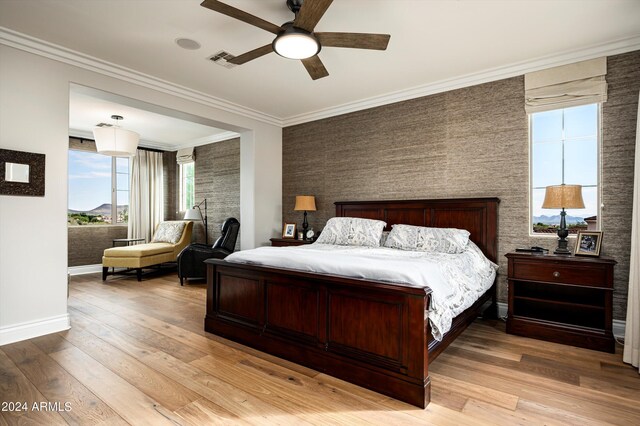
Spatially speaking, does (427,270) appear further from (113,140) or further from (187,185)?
(187,185)

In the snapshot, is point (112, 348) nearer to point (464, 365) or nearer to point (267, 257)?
point (267, 257)

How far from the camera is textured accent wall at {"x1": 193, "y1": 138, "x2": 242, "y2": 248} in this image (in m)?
6.61

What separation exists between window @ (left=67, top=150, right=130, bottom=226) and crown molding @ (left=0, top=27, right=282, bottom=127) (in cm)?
364

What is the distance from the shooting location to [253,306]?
9.47ft

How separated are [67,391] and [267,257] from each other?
1.56m

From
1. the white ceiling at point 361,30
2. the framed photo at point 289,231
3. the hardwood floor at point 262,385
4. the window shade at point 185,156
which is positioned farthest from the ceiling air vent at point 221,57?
the window shade at point 185,156

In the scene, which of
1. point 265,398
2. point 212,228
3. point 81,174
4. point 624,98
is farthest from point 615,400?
point 81,174

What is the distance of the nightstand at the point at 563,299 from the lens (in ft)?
9.21

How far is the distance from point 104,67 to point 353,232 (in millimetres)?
3263

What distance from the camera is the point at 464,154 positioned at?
3.93m

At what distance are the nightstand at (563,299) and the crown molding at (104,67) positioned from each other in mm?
4067

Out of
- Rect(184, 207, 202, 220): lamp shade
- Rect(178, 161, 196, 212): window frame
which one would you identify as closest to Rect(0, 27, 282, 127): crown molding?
Rect(184, 207, 202, 220): lamp shade

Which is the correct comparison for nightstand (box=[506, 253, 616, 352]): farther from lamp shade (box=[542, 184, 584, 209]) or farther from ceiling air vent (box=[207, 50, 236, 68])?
ceiling air vent (box=[207, 50, 236, 68])

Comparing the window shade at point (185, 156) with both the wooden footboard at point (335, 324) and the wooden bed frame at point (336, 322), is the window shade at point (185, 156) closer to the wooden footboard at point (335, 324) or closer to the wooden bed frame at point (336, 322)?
the wooden bed frame at point (336, 322)
